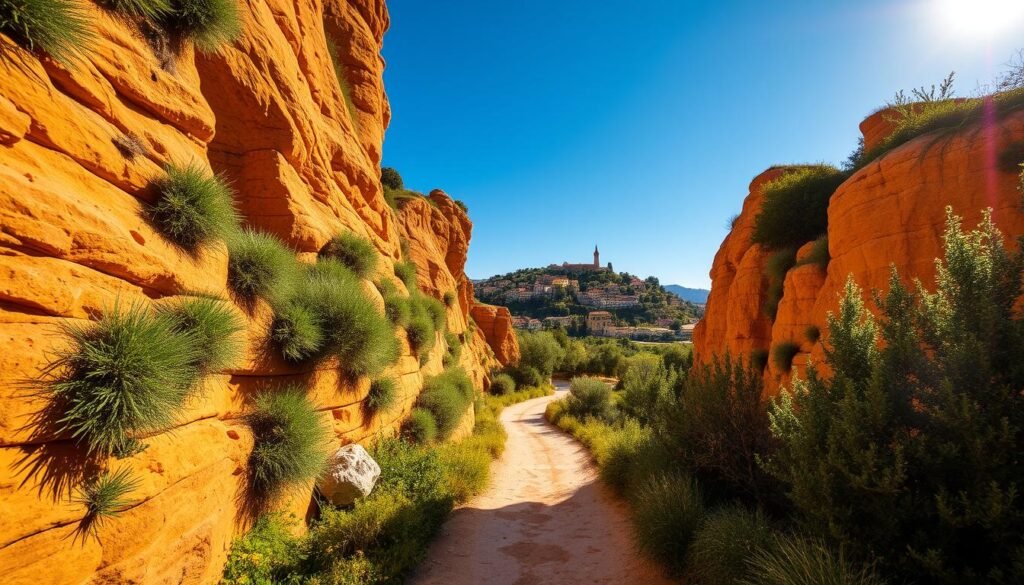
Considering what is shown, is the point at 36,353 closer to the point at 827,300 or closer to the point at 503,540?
the point at 503,540

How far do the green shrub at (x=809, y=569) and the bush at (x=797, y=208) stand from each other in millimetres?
10030

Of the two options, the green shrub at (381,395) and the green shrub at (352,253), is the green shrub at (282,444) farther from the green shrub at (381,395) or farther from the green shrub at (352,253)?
the green shrub at (352,253)

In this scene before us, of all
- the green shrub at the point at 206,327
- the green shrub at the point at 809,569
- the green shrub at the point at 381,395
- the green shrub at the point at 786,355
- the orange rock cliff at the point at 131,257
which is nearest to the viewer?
the orange rock cliff at the point at 131,257

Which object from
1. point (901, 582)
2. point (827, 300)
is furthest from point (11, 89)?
point (827, 300)

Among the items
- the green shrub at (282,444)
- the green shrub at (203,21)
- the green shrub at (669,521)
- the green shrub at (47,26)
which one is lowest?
the green shrub at (669,521)

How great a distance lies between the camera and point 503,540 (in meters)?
7.06

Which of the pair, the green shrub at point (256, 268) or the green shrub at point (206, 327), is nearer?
the green shrub at point (206, 327)

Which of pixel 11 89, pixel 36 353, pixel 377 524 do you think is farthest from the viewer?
pixel 377 524

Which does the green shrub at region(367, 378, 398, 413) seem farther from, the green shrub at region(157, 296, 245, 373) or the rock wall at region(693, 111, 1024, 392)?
the rock wall at region(693, 111, 1024, 392)

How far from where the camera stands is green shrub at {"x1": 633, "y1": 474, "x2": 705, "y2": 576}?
18.2ft

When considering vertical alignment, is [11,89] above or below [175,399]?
above

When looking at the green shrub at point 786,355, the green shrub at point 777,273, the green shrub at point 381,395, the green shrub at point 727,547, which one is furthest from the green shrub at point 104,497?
the green shrub at point 777,273

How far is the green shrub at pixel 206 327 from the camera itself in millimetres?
4090

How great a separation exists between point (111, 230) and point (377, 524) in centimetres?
538
